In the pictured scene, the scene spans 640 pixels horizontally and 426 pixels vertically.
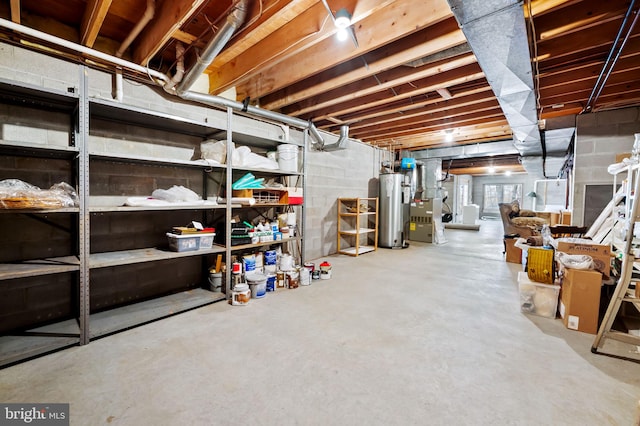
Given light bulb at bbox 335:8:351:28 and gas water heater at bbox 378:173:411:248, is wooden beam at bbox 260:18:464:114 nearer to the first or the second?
light bulb at bbox 335:8:351:28

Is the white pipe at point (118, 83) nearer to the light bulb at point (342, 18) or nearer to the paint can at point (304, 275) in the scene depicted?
the light bulb at point (342, 18)

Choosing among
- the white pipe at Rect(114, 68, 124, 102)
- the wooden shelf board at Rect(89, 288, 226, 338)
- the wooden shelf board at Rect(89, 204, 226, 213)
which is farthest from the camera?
the white pipe at Rect(114, 68, 124, 102)

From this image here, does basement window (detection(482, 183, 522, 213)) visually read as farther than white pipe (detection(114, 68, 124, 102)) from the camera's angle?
Yes

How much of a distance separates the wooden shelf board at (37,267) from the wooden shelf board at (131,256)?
0.38 feet

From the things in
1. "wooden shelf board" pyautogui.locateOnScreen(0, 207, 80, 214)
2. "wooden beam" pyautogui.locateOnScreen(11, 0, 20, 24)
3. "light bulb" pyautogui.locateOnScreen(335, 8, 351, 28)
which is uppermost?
"wooden beam" pyautogui.locateOnScreen(11, 0, 20, 24)

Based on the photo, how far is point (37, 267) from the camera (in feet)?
5.71

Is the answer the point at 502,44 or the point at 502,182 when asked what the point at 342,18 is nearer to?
the point at 502,44

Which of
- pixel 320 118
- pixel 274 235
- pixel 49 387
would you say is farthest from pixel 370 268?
pixel 49 387

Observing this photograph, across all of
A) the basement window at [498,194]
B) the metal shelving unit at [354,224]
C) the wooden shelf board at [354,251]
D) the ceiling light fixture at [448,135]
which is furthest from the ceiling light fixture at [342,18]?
the basement window at [498,194]

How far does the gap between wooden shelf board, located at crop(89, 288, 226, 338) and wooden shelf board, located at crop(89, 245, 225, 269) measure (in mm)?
422

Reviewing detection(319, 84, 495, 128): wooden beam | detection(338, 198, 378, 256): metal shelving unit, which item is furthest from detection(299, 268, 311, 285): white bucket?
detection(319, 84, 495, 128): wooden beam

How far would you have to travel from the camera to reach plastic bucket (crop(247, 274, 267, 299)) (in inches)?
106

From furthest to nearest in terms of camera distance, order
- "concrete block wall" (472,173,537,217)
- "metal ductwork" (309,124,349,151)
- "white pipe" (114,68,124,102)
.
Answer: "concrete block wall" (472,173,537,217) → "metal ductwork" (309,124,349,151) → "white pipe" (114,68,124,102)

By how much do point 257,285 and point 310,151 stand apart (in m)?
2.38
